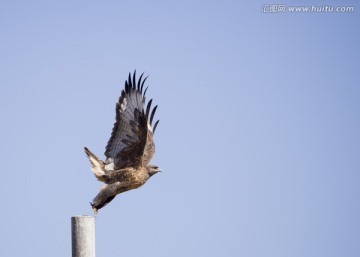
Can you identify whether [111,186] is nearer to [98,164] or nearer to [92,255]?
[98,164]

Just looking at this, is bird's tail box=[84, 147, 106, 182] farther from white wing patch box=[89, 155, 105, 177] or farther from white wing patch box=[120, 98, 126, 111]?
white wing patch box=[120, 98, 126, 111]

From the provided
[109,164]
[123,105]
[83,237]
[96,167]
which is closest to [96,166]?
[96,167]

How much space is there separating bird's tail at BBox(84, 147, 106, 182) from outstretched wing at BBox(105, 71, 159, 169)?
0.16 m

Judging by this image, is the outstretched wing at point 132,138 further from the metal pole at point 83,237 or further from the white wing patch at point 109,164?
the metal pole at point 83,237

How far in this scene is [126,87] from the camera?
33.3ft

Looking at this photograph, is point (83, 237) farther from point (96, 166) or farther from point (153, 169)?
point (153, 169)

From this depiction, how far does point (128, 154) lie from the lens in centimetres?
937

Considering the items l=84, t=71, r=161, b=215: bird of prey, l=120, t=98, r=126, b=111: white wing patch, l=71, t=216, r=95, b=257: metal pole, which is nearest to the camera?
l=71, t=216, r=95, b=257: metal pole

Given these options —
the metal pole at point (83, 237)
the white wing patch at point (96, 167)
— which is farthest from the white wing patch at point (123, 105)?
the metal pole at point (83, 237)

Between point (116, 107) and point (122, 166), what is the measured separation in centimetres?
100

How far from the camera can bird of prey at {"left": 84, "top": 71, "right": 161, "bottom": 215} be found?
29.9ft

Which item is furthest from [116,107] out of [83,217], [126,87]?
[83,217]

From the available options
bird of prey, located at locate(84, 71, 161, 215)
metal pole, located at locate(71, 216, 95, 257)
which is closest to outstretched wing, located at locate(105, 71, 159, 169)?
bird of prey, located at locate(84, 71, 161, 215)

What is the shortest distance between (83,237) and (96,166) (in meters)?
3.17
